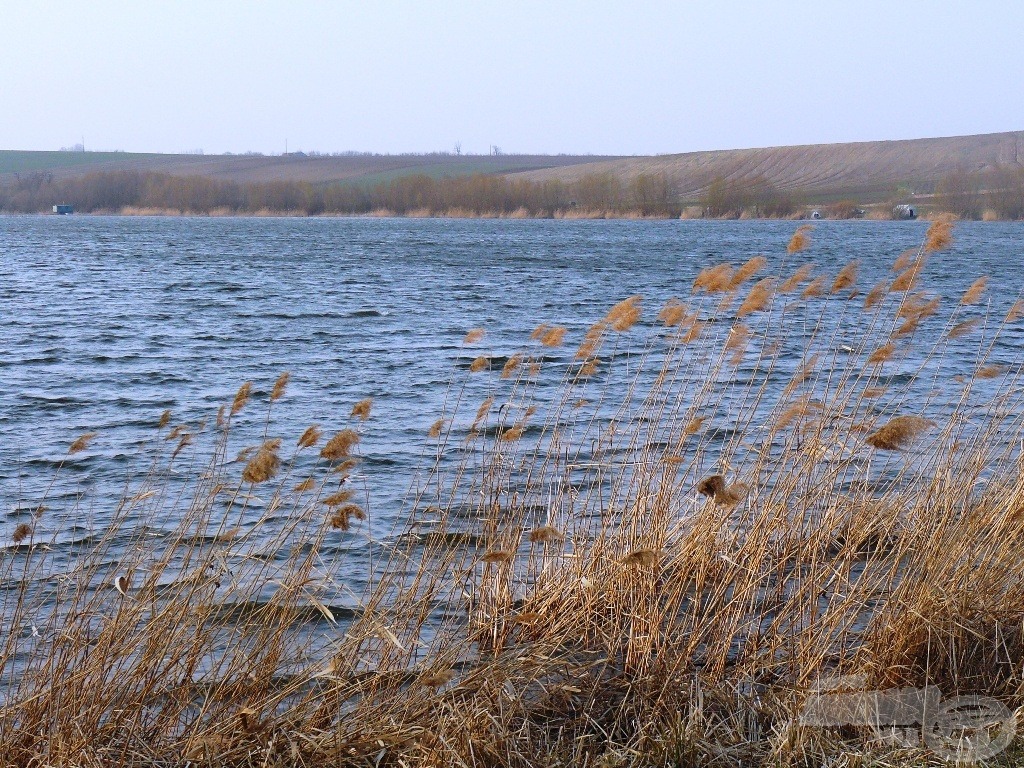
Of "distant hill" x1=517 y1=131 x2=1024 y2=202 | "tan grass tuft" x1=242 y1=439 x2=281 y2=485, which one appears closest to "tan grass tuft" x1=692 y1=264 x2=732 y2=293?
"tan grass tuft" x1=242 y1=439 x2=281 y2=485

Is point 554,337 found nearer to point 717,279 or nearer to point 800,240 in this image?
point 717,279

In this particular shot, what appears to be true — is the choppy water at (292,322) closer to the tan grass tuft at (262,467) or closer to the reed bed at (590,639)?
the reed bed at (590,639)

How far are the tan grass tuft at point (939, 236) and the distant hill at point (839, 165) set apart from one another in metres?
111

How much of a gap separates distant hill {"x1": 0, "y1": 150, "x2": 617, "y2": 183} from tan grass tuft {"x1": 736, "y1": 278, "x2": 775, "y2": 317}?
129 meters

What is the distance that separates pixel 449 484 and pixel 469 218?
334ft

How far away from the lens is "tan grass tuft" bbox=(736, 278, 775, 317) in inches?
223

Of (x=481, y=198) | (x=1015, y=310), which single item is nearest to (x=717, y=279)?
(x=1015, y=310)

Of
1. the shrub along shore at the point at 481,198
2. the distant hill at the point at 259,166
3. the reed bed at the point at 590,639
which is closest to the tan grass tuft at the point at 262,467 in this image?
the reed bed at the point at 590,639

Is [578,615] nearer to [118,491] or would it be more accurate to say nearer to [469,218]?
[118,491]

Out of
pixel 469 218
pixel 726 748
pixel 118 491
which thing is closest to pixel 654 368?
pixel 118 491

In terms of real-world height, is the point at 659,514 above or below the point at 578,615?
above

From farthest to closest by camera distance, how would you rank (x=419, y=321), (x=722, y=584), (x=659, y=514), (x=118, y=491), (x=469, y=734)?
(x=419, y=321) < (x=118, y=491) < (x=659, y=514) < (x=722, y=584) < (x=469, y=734)

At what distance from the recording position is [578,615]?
4938 millimetres

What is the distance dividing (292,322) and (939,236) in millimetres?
19077
